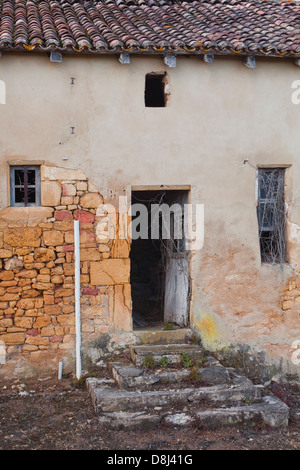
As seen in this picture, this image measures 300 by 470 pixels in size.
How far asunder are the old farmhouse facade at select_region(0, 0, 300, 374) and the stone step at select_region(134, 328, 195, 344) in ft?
0.67

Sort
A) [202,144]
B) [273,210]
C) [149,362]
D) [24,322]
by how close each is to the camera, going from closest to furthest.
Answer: [149,362] → [24,322] → [202,144] → [273,210]

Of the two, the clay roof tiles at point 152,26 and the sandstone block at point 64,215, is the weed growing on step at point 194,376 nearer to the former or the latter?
the sandstone block at point 64,215

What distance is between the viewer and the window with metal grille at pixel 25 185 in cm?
886

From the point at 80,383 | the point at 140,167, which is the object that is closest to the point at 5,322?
the point at 80,383

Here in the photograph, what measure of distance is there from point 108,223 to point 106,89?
7.40 ft

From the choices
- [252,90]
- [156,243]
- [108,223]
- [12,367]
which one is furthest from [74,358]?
[252,90]

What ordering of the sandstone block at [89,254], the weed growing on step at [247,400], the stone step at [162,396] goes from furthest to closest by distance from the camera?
the sandstone block at [89,254] < the weed growing on step at [247,400] < the stone step at [162,396]

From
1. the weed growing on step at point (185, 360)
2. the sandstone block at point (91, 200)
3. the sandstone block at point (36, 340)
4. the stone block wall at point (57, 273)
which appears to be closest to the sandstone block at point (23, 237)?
the stone block wall at point (57, 273)

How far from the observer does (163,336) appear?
9148 mm

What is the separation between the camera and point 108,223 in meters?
9.05

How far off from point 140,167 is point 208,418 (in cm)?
417

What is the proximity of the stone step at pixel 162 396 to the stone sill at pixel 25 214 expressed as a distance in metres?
2.83

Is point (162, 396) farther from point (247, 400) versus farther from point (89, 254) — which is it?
point (89, 254)
